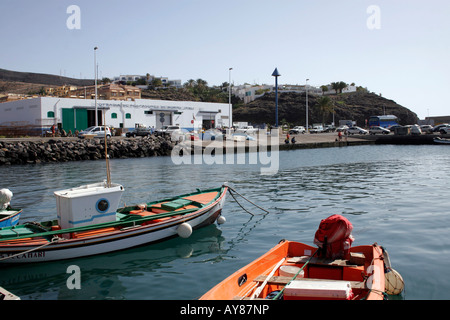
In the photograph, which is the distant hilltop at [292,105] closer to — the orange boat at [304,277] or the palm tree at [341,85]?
the palm tree at [341,85]

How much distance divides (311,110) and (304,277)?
119 m

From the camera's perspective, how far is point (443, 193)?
2008cm

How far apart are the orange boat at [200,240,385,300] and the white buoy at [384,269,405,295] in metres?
0.39

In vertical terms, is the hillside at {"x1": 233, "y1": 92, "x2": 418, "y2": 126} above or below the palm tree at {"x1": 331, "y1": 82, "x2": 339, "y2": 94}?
below

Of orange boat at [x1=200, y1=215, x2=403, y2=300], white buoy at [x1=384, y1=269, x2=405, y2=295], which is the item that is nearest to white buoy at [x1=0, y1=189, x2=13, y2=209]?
orange boat at [x1=200, y1=215, x2=403, y2=300]

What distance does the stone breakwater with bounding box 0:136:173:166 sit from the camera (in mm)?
39906

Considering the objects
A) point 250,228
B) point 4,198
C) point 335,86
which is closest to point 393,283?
point 250,228

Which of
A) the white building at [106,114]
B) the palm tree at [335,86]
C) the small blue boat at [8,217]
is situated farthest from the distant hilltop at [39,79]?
the small blue boat at [8,217]

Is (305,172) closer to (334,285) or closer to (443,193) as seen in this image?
(443,193)

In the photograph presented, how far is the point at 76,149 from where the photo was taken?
144 ft

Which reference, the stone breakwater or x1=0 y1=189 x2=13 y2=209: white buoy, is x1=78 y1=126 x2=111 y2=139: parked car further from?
x1=0 y1=189 x2=13 y2=209: white buoy

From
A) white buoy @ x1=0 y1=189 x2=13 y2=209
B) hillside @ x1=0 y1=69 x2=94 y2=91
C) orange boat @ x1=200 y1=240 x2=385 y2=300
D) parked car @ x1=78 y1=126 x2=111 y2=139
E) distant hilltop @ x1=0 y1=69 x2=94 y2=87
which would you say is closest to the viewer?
orange boat @ x1=200 y1=240 x2=385 y2=300

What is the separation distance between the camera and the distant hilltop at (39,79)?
151125 mm
